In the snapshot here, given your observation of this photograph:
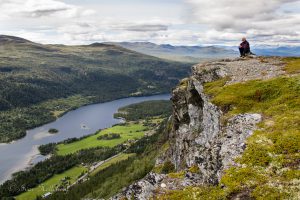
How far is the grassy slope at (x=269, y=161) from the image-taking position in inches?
1047

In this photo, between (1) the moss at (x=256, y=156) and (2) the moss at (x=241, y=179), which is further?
(1) the moss at (x=256, y=156)

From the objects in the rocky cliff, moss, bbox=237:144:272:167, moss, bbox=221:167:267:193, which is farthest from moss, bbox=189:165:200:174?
moss, bbox=221:167:267:193

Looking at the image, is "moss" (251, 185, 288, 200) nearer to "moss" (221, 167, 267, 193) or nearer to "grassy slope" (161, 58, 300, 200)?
"grassy slope" (161, 58, 300, 200)

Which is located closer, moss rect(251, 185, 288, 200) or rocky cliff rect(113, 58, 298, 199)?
moss rect(251, 185, 288, 200)

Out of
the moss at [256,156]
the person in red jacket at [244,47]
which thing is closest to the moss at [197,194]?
the moss at [256,156]

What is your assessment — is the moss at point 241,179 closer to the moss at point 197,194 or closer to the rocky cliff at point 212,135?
the moss at point 197,194

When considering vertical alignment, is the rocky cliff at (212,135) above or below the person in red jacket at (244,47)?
below

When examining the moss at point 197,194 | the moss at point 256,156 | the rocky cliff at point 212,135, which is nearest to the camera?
the moss at point 197,194

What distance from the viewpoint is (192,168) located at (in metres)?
36.5

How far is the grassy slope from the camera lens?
26594 mm

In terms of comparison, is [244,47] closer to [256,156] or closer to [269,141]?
[269,141]

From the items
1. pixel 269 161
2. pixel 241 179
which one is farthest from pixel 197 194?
→ pixel 269 161

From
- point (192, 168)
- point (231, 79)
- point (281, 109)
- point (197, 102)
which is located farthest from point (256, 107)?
point (197, 102)

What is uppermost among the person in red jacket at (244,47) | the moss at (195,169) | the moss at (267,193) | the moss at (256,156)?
the person in red jacket at (244,47)
